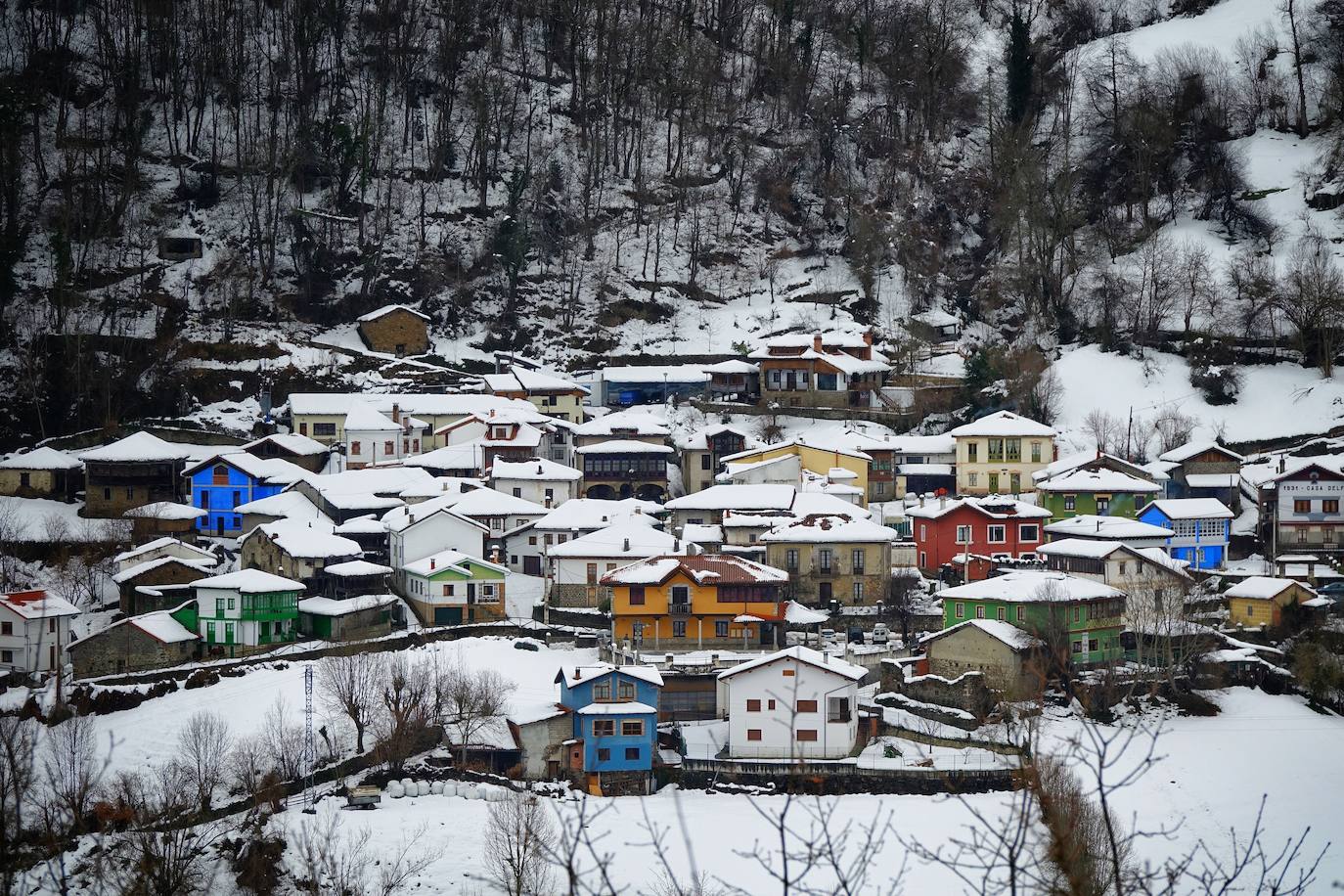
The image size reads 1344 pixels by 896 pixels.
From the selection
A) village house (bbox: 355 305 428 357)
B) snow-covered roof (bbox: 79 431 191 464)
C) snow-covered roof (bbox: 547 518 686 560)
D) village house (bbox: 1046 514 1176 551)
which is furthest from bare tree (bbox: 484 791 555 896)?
village house (bbox: 355 305 428 357)

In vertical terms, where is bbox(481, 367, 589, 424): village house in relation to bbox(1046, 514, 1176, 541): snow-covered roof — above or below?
above

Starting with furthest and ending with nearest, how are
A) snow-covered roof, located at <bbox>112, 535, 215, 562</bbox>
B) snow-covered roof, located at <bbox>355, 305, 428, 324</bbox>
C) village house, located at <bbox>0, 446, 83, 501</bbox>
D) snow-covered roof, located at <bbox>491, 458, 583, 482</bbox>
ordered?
snow-covered roof, located at <bbox>355, 305, 428, 324</bbox> < snow-covered roof, located at <bbox>491, 458, 583, 482</bbox> < village house, located at <bbox>0, 446, 83, 501</bbox> < snow-covered roof, located at <bbox>112, 535, 215, 562</bbox>

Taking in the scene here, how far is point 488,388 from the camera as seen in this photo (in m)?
58.0

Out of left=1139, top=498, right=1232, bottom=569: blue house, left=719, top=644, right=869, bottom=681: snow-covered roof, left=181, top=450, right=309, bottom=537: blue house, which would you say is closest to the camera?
left=719, top=644, right=869, bottom=681: snow-covered roof

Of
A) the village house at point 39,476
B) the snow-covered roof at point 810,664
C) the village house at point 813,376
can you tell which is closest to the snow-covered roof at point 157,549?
the village house at point 39,476

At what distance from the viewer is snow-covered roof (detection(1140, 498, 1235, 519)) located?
45.3 m

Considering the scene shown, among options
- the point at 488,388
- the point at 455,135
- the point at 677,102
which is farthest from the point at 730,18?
the point at 488,388

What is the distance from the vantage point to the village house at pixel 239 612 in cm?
3800

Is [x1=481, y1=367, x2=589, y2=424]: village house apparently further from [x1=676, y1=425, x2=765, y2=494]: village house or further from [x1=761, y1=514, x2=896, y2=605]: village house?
[x1=761, y1=514, x2=896, y2=605]: village house

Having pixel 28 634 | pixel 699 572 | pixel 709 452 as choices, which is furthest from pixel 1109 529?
pixel 28 634

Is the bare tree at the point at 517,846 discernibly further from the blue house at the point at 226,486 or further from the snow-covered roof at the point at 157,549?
the blue house at the point at 226,486

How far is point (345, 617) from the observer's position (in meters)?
38.7

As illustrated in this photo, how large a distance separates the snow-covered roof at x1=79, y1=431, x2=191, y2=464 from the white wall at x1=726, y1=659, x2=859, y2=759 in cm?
2242

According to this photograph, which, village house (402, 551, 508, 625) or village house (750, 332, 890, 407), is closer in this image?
village house (402, 551, 508, 625)
